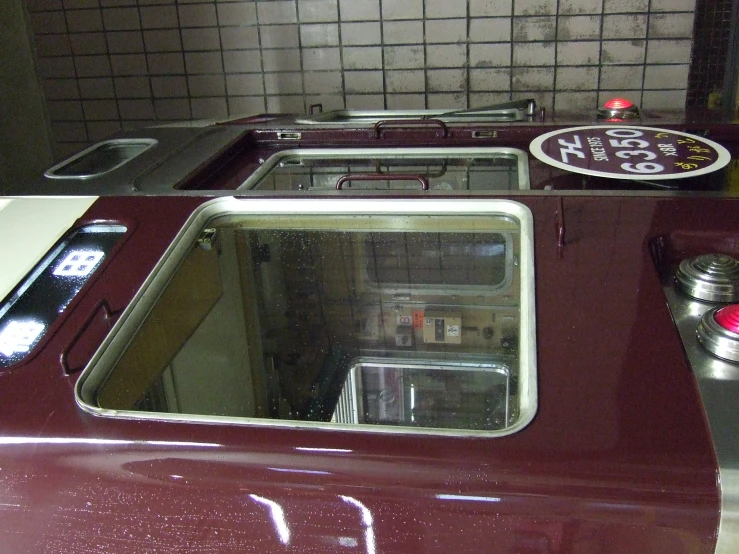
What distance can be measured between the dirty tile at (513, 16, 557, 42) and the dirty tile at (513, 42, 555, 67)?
0.02 meters

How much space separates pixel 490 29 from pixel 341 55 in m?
0.43

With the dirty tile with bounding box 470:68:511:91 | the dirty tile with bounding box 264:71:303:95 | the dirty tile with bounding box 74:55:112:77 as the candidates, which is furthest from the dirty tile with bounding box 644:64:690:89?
the dirty tile with bounding box 74:55:112:77

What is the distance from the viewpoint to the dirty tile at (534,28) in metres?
1.79

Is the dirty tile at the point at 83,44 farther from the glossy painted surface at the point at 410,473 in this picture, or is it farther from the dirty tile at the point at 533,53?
the glossy painted surface at the point at 410,473

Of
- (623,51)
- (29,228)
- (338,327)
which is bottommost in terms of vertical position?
(338,327)

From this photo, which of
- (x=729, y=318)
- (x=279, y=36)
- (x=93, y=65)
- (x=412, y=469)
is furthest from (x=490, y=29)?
(x=412, y=469)

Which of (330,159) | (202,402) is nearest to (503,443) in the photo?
(202,402)

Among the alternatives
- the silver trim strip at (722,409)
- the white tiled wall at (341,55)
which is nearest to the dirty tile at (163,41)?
the white tiled wall at (341,55)

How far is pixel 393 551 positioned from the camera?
0.52 meters

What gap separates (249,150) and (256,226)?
416mm

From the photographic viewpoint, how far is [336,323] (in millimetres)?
786

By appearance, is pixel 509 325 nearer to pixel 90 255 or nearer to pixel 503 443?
pixel 503 443

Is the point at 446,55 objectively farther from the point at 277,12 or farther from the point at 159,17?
the point at 159,17

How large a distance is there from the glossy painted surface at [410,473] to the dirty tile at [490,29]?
4.55 feet
